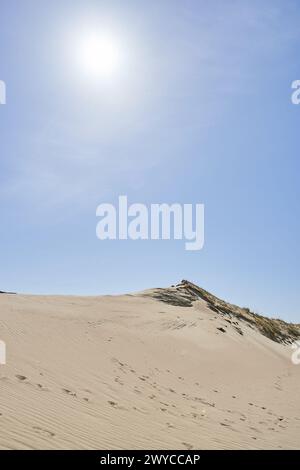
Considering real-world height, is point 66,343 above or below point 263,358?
above

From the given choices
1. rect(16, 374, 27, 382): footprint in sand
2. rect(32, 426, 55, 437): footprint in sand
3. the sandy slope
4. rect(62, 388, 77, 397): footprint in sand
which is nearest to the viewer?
rect(32, 426, 55, 437): footprint in sand

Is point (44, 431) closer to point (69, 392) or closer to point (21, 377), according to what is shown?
point (69, 392)

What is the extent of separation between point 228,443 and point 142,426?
5.08 ft

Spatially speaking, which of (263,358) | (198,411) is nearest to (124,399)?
(198,411)

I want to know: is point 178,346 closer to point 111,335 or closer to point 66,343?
point 111,335

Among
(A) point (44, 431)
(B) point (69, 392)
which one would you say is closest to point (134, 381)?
(B) point (69, 392)

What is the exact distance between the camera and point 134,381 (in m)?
11.3

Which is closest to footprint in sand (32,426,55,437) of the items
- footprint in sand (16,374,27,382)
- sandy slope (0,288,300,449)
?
sandy slope (0,288,300,449)

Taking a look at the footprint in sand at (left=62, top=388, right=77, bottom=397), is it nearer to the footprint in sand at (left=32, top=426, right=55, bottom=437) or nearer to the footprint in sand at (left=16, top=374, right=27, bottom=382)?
the footprint in sand at (left=16, top=374, right=27, bottom=382)

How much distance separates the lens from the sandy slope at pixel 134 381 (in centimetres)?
673

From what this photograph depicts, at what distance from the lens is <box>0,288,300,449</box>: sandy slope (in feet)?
22.1

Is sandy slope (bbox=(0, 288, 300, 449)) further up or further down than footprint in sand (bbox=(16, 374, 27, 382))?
further down

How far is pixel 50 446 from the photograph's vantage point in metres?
5.53

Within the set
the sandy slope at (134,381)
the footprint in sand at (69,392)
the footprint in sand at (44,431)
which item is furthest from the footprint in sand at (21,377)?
the footprint in sand at (44,431)
